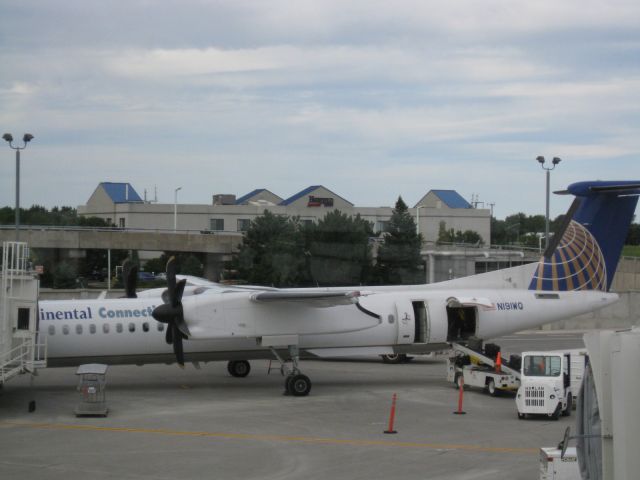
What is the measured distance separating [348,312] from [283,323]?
2.05 m

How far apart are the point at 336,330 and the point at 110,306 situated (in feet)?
22.2

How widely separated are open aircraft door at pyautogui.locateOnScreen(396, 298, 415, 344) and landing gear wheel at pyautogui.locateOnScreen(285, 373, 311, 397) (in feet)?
11.8

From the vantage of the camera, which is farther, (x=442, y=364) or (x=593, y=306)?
(x=442, y=364)

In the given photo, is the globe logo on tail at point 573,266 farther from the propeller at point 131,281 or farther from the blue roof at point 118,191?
the blue roof at point 118,191

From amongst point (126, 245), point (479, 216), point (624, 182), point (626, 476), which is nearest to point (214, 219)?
point (126, 245)

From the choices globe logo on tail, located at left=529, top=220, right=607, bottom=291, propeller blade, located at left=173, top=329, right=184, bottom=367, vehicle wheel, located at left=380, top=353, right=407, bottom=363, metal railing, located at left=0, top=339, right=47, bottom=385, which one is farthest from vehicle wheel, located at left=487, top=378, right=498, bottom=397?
metal railing, located at left=0, top=339, right=47, bottom=385

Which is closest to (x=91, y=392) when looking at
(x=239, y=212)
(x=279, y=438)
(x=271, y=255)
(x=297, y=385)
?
(x=279, y=438)

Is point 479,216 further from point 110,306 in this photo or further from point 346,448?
point 346,448

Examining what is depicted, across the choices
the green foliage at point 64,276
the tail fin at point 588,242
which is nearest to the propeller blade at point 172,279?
the tail fin at point 588,242

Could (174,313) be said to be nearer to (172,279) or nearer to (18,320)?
(172,279)

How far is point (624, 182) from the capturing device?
23266 millimetres

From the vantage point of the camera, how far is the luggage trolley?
20.9 metres

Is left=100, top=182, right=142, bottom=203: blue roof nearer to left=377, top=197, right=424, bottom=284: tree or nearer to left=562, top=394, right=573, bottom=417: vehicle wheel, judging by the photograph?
left=377, top=197, right=424, bottom=284: tree

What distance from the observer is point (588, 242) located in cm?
2522
